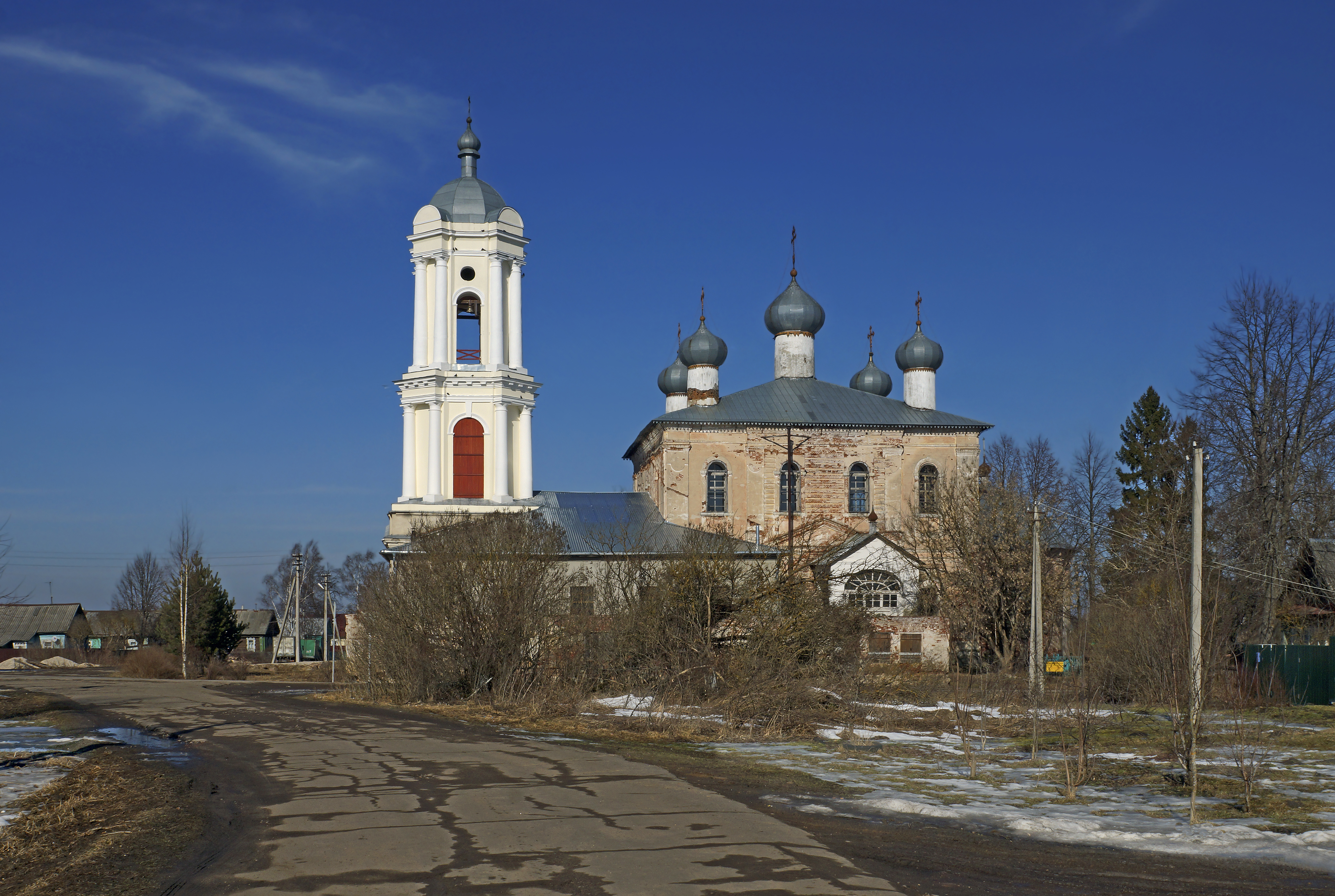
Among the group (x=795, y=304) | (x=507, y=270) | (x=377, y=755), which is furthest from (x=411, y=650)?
(x=795, y=304)

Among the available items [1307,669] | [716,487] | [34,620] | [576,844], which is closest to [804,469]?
[716,487]

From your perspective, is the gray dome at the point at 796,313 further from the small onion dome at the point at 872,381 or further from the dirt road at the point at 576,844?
the dirt road at the point at 576,844

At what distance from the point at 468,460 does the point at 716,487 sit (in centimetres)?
918

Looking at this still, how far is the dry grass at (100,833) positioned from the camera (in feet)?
27.1

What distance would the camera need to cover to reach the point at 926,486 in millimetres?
44281

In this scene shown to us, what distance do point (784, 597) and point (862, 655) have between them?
2.19 m

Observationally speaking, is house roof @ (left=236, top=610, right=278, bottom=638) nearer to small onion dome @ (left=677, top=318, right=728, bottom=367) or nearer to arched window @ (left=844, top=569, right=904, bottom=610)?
small onion dome @ (left=677, top=318, right=728, bottom=367)

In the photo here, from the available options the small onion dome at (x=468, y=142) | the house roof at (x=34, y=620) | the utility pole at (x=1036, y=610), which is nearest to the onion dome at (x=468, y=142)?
the small onion dome at (x=468, y=142)

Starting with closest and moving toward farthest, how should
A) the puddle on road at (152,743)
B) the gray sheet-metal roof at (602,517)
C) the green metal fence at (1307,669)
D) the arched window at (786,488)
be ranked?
the puddle on road at (152,743), the green metal fence at (1307,669), the gray sheet-metal roof at (602,517), the arched window at (786,488)

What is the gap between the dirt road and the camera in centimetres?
820

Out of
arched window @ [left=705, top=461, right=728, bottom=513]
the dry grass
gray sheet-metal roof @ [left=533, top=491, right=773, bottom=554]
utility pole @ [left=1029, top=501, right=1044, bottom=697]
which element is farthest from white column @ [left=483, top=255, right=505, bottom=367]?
the dry grass

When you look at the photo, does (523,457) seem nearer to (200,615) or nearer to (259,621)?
(200,615)

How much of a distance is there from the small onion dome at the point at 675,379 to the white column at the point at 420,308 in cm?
1238

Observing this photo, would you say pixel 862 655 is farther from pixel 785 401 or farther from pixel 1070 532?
pixel 1070 532
